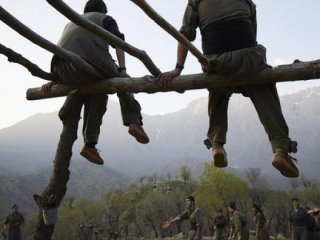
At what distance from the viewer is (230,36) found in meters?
4.16

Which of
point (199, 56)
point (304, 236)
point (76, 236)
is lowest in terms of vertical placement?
point (76, 236)

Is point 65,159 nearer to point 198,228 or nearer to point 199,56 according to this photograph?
point 199,56

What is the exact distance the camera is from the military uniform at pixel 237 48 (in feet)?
13.0

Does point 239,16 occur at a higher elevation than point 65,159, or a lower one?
higher

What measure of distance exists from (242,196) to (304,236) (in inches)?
1823

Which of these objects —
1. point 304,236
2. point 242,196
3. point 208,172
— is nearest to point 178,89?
point 304,236

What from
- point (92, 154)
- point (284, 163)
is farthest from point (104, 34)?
point (284, 163)

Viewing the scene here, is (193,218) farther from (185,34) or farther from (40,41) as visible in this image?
(40,41)

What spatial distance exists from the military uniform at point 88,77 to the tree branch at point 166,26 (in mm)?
1105

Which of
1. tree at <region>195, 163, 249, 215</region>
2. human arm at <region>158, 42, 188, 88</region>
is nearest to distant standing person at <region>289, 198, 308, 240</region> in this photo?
human arm at <region>158, 42, 188, 88</region>

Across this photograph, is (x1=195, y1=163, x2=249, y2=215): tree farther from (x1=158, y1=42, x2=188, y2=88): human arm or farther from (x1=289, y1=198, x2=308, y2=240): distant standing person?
(x1=158, y1=42, x2=188, y2=88): human arm

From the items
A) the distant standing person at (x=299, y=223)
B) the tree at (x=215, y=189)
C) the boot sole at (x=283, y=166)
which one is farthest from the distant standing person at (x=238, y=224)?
the tree at (x=215, y=189)

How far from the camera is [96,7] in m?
4.80

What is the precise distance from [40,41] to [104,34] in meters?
0.67
